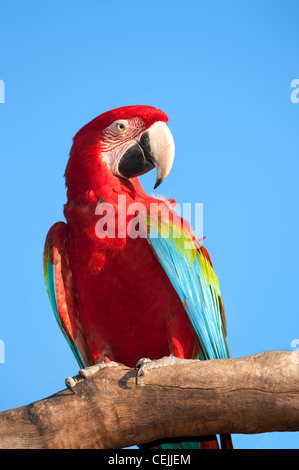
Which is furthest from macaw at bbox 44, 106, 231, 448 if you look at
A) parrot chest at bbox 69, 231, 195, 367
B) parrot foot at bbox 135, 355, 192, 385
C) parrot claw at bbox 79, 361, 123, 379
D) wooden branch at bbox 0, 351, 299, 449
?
wooden branch at bbox 0, 351, 299, 449

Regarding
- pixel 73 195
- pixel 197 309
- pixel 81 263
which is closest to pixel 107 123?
pixel 73 195

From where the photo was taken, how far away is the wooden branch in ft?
8.50

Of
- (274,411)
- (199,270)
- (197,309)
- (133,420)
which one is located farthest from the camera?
(199,270)

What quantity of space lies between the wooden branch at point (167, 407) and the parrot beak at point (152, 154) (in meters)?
1.49

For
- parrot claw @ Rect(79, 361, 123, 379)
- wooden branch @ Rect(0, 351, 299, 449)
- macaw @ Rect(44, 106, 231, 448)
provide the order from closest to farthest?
wooden branch @ Rect(0, 351, 299, 449)
parrot claw @ Rect(79, 361, 123, 379)
macaw @ Rect(44, 106, 231, 448)

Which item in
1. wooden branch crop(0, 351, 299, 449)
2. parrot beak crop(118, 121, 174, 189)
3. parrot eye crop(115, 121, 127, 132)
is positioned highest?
parrot eye crop(115, 121, 127, 132)

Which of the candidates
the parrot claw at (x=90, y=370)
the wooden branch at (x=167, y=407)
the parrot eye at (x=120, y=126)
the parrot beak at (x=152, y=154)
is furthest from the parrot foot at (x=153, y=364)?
the parrot eye at (x=120, y=126)

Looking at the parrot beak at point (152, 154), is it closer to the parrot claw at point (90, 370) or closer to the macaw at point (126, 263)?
the macaw at point (126, 263)

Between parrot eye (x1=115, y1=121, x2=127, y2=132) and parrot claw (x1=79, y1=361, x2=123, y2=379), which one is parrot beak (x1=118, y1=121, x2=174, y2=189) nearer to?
parrot eye (x1=115, y1=121, x2=127, y2=132)

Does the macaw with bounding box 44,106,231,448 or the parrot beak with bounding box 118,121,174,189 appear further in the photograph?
the parrot beak with bounding box 118,121,174,189

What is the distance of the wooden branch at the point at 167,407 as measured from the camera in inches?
102
